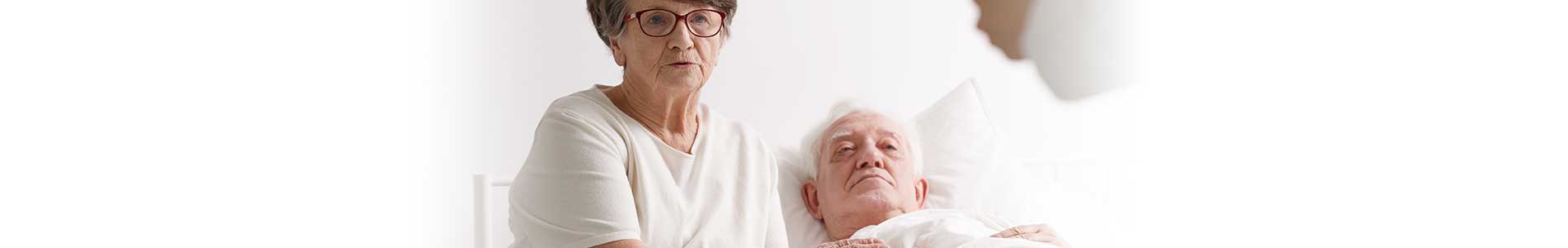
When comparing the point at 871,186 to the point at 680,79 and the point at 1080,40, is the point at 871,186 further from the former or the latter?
the point at 680,79

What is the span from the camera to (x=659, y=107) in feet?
2.93

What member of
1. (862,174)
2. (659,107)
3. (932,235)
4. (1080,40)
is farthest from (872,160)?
(659,107)

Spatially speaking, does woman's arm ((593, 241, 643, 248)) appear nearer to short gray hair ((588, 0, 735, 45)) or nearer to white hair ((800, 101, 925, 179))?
short gray hair ((588, 0, 735, 45))

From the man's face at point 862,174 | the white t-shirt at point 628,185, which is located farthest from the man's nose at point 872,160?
the white t-shirt at point 628,185

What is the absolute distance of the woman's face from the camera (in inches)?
33.6

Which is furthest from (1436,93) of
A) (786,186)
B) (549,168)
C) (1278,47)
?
(549,168)

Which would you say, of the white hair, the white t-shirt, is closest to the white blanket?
the white hair

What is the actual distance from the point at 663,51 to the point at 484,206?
0.23 m

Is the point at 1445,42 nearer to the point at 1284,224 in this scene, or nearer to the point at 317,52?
the point at 1284,224

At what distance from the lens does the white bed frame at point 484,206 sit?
0.92 meters

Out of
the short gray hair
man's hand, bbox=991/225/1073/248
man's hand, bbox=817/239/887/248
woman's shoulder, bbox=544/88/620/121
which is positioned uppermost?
the short gray hair

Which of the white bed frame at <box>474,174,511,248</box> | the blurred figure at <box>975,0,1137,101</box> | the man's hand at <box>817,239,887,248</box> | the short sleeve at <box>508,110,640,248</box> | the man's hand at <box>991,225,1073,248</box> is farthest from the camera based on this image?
the blurred figure at <box>975,0,1137,101</box>

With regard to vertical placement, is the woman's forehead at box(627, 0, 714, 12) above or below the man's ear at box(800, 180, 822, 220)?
above

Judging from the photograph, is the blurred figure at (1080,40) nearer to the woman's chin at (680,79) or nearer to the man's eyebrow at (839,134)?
Result: the man's eyebrow at (839,134)
